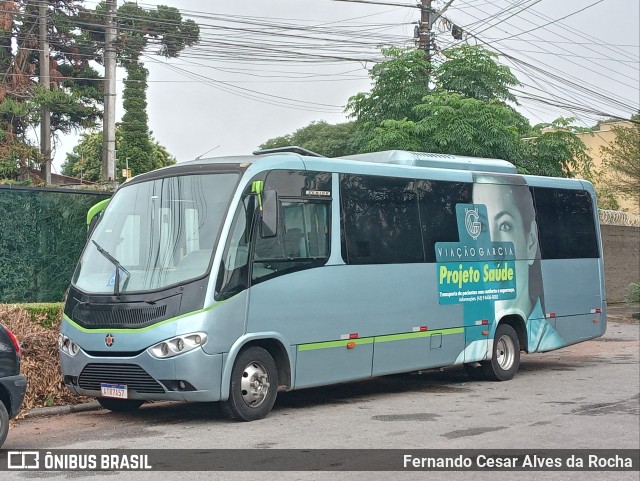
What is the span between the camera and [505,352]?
15.6 m

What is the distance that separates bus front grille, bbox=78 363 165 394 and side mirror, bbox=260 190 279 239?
6.78 ft

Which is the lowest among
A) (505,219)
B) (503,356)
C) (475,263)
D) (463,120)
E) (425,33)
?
(503,356)

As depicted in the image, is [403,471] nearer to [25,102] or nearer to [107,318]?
[107,318]

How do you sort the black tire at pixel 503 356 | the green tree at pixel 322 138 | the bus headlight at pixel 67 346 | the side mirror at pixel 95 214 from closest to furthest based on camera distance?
the bus headlight at pixel 67 346 < the side mirror at pixel 95 214 < the black tire at pixel 503 356 < the green tree at pixel 322 138

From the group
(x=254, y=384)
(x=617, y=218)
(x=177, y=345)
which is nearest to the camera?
(x=177, y=345)

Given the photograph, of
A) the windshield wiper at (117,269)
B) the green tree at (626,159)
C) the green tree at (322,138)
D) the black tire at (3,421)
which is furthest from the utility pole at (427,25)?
the green tree at (322,138)

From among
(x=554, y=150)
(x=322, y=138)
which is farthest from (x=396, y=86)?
(x=322, y=138)

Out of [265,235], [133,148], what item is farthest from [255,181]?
[133,148]

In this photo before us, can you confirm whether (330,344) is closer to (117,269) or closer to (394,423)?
(394,423)

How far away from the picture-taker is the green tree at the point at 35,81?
38469 mm

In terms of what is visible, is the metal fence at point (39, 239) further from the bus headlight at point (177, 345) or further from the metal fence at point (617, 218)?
the metal fence at point (617, 218)

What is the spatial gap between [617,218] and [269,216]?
85.4ft

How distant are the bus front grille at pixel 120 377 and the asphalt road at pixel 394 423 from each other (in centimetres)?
44

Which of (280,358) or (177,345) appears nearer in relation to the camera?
(177,345)
